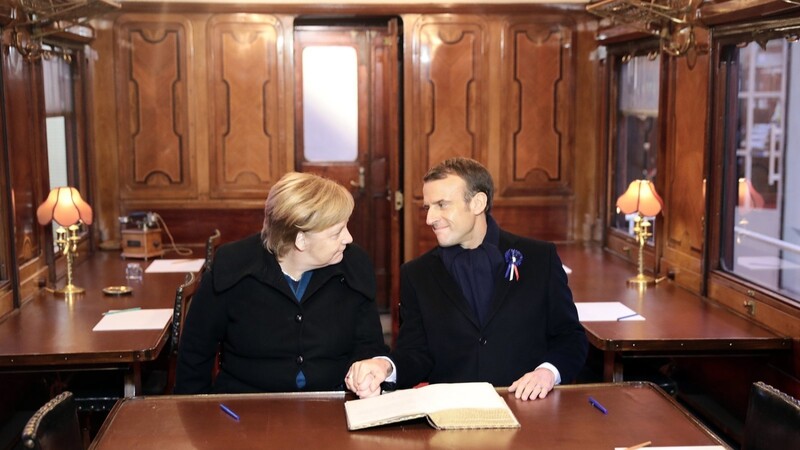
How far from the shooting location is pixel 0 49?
16.1 ft

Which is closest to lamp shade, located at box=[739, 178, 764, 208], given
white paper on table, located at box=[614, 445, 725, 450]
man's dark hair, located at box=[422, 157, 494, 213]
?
man's dark hair, located at box=[422, 157, 494, 213]

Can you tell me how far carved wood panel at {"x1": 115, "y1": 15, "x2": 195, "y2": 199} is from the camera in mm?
7113

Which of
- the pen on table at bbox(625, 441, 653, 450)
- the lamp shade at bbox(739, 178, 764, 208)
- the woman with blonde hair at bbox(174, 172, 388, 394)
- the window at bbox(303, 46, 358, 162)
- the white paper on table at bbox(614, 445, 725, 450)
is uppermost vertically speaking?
the window at bbox(303, 46, 358, 162)

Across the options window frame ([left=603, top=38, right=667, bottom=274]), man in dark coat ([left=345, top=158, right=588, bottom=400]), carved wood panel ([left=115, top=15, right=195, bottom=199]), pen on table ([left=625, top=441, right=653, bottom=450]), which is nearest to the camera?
pen on table ([left=625, top=441, right=653, bottom=450])

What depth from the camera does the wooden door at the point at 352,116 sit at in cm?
789

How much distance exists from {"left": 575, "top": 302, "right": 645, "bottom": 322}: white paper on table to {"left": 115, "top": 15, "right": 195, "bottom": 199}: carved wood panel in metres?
3.59

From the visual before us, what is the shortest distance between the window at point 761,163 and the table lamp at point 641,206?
556mm

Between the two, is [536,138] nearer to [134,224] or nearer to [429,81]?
[429,81]

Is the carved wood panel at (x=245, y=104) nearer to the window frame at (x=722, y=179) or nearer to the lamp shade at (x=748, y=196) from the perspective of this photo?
the window frame at (x=722, y=179)

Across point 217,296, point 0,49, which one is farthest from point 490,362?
point 0,49

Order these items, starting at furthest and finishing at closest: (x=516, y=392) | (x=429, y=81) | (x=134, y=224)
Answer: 1. (x=429, y=81)
2. (x=134, y=224)
3. (x=516, y=392)

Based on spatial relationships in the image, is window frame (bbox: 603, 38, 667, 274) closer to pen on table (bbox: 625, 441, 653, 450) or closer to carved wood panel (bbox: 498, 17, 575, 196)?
carved wood panel (bbox: 498, 17, 575, 196)

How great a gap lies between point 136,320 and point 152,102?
2.89 meters

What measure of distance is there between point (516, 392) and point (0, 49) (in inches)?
132
